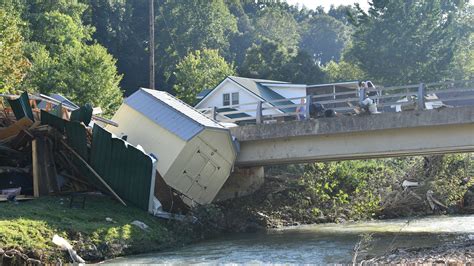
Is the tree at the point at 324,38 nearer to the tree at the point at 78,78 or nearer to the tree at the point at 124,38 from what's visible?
the tree at the point at 124,38

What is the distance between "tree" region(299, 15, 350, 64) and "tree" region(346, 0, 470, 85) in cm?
6132

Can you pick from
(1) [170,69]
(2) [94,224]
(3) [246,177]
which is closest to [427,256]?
(2) [94,224]

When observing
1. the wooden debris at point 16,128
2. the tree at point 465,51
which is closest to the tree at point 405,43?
the tree at point 465,51

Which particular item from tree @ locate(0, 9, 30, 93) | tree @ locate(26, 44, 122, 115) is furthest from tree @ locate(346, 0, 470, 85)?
tree @ locate(0, 9, 30, 93)

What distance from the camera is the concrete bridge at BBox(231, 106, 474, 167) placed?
2250cm

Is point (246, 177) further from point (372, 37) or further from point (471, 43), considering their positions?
point (471, 43)

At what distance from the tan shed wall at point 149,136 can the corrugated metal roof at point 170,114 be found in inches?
7.7

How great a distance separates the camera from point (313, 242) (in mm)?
21547

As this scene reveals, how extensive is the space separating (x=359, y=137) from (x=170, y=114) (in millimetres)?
6946

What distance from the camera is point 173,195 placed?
2386cm

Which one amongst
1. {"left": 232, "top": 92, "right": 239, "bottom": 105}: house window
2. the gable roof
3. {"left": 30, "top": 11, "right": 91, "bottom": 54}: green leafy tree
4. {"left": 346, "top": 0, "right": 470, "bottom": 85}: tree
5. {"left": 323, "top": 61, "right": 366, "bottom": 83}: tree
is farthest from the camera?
{"left": 323, "top": 61, "right": 366, "bottom": 83}: tree

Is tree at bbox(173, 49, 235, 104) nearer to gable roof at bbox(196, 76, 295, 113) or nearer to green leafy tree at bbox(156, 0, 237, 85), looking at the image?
gable roof at bbox(196, 76, 295, 113)

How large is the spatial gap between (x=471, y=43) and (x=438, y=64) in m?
17.7

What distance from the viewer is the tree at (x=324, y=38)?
12100 cm
